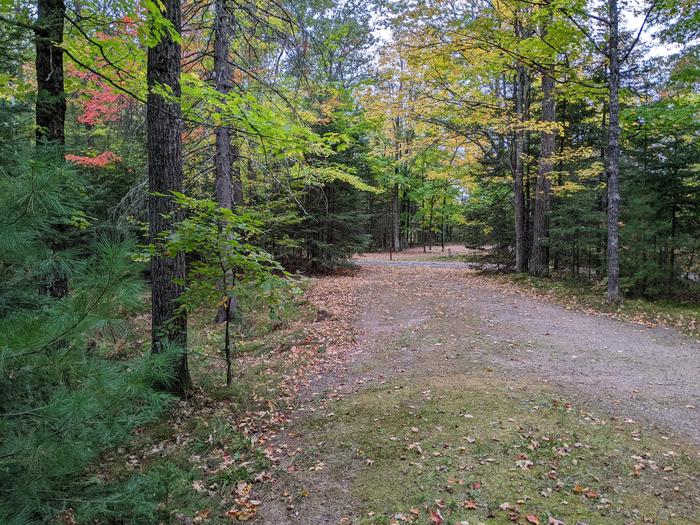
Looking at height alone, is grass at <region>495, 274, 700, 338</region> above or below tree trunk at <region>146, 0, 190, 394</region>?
below

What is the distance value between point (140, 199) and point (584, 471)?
26.7 feet

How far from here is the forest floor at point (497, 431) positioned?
3.39 meters

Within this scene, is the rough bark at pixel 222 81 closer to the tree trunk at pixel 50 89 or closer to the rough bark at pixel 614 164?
the tree trunk at pixel 50 89

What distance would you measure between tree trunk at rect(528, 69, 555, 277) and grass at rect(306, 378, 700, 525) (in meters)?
9.02

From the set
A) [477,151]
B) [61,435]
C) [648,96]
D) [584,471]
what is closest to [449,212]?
[477,151]

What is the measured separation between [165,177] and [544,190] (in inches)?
469

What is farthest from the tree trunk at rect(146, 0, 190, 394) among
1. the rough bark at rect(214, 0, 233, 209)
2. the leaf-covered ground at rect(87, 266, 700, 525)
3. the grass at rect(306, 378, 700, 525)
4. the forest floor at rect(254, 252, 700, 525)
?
the grass at rect(306, 378, 700, 525)

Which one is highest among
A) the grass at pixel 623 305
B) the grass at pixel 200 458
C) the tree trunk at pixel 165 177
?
the tree trunk at pixel 165 177

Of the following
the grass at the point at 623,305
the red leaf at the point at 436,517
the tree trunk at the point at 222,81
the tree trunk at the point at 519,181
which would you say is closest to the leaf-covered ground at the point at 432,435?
the red leaf at the point at 436,517

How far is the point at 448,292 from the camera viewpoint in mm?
12305

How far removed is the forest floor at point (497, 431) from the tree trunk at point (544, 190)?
5.28 meters

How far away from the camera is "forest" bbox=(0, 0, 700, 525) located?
92.0 inches

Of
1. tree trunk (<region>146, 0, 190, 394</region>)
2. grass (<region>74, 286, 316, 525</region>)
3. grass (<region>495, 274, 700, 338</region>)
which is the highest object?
tree trunk (<region>146, 0, 190, 394</region>)

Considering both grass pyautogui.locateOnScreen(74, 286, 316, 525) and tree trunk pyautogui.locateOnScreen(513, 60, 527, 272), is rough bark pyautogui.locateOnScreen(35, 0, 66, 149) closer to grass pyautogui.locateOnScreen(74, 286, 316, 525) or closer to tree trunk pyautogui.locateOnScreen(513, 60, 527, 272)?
grass pyautogui.locateOnScreen(74, 286, 316, 525)
